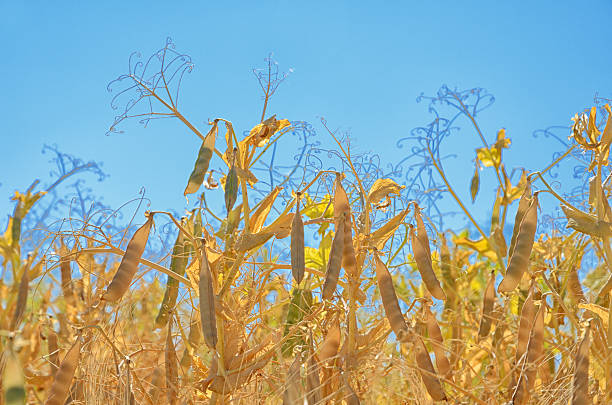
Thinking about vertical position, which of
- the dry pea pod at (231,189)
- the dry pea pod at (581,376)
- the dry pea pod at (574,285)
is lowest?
the dry pea pod at (581,376)

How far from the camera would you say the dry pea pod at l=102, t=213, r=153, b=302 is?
700 millimetres

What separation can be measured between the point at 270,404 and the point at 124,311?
0.96 ft

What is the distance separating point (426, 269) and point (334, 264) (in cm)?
13

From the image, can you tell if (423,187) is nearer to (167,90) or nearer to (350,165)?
(350,165)

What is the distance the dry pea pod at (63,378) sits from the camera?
0.74m

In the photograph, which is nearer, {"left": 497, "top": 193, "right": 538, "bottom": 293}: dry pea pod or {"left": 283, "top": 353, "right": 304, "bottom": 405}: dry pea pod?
{"left": 283, "top": 353, "right": 304, "bottom": 405}: dry pea pod

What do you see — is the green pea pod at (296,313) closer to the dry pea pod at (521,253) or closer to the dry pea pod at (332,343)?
the dry pea pod at (332,343)

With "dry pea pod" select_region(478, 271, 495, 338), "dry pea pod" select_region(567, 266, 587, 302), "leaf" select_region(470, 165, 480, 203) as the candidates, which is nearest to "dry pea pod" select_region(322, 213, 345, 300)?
"dry pea pod" select_region(478, 271, 495, 338)

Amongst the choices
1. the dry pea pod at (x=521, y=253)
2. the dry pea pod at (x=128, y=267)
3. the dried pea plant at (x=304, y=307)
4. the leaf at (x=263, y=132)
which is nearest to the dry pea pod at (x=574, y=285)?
the dried pea plant at (x=304, y=307)

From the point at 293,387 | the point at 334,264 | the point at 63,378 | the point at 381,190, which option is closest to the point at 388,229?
the point at 381,190

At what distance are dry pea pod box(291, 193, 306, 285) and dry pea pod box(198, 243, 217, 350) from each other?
91mm

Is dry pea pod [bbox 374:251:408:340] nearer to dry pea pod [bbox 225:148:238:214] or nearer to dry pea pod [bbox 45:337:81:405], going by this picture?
dry pea pod [bbox 225:148:238:214]

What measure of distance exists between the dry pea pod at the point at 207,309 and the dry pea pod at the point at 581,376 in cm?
38

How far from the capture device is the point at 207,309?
669 mm
